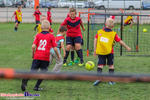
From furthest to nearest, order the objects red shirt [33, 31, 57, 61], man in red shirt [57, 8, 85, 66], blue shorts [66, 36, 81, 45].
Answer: blue shorts [66, 36, 81, 45], man in red shirt [57, 8, 85, 66], red shirt [33, 31, 57, 61]

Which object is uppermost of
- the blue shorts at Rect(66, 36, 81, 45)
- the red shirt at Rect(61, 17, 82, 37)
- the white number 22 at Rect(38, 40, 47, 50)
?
the red shirt at Rect(61, 17, 82, 37)

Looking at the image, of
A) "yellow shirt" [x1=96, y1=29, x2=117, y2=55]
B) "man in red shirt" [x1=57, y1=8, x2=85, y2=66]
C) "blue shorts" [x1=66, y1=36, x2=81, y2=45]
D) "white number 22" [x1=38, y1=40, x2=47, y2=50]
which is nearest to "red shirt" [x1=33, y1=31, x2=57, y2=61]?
"white number 22" [x1=38, y1=40, x2=47, y2=50]

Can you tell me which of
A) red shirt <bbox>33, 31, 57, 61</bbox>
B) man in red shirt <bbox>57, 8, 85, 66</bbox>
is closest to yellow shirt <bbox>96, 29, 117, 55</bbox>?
red shirt <bbox>33, 31, 57, 61</bbox>

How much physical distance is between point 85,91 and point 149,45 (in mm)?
8575

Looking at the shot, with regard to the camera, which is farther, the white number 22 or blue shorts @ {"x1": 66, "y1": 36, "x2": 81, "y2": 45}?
blue shorts @ {"x1": 66, "y1": 36, "x2": 81, "y2": 45}

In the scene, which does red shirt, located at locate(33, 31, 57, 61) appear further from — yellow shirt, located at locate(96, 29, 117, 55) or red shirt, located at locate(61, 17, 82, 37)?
red shirt, located at locate(61, 17, 82, 37)

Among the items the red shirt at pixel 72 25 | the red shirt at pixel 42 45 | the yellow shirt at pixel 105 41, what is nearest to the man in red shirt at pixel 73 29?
the red shirt at pixel 72 25

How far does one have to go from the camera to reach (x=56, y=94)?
5793 millimetres

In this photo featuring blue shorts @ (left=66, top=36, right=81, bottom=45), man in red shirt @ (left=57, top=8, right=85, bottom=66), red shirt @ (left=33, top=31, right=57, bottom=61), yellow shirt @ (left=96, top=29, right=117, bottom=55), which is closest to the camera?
red shirt @ (left=33, top=31, right=57, bottom=61)

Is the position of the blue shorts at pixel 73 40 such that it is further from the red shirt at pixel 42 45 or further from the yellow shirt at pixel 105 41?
the red shirt at pixel 42 45

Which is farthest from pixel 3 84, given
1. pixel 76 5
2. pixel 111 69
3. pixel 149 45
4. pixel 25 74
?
pixel 76 5

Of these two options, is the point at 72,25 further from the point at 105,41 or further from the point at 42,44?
the point at 42,44

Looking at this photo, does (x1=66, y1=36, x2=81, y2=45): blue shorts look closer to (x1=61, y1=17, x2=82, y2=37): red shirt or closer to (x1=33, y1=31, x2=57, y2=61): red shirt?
(x1=61, y1=17, x2=82, y2=37): red shirt

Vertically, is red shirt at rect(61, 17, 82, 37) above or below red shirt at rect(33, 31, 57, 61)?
above
